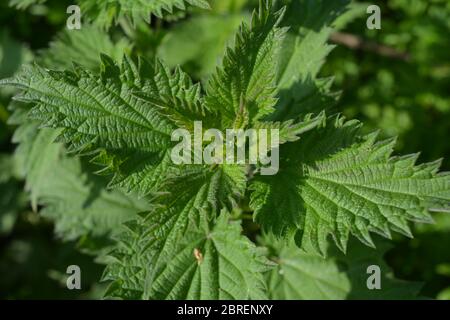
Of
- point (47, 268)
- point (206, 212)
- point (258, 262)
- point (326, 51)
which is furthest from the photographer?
point (47, 268)

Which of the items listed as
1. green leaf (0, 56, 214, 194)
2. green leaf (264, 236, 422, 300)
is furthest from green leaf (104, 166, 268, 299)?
green leaf (264, 236, 422, 300)

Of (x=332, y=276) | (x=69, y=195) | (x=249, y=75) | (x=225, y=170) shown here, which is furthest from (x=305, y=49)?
(x=69, y=195)

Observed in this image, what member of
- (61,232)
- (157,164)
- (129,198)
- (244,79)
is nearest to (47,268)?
(61,232)

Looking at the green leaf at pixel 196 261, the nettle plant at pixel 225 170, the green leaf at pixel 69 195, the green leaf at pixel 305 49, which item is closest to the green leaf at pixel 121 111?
the nettle plant at pixel 225 170

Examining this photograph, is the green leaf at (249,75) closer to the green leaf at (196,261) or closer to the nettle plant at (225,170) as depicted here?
the nettle plant at (225,170)

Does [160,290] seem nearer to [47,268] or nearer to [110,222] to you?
[110,222]

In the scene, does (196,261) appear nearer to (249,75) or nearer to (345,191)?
(345,191)
